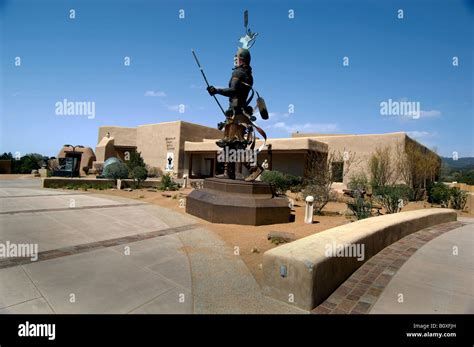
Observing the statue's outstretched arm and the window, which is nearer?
the statue's outstretched arm

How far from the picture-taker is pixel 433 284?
3.84m

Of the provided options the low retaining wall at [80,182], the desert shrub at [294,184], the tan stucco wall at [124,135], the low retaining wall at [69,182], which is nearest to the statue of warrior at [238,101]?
the desert shrub at [294,184]

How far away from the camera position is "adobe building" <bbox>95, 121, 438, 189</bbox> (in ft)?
68.1

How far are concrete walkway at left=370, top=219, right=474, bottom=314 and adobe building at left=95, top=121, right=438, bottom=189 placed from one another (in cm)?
1182

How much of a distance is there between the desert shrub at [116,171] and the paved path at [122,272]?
10.9 meters

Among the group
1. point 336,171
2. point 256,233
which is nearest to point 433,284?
point 256,233

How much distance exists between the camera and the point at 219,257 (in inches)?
197

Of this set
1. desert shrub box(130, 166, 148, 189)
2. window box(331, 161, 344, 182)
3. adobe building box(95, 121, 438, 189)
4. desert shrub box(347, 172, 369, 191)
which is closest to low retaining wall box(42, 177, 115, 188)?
desert shrub box(130, 166, 148, 189)

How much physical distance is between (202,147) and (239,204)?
775 inches

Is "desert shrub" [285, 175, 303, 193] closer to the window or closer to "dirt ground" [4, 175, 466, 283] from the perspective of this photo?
the window

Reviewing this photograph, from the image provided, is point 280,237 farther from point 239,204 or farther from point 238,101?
point 238,101

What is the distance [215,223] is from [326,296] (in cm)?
498
